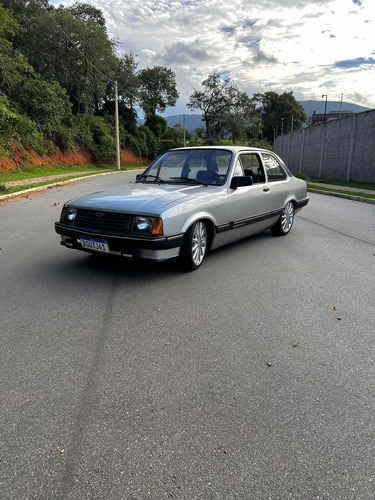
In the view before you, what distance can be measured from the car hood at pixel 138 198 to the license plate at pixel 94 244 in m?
0.37

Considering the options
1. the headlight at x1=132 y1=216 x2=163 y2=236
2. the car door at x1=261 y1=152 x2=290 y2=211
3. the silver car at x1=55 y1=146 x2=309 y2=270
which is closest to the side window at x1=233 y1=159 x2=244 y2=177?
the silver car at x1=55 y1=146 x2=309 y2=270

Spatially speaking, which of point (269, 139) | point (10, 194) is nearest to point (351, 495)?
point (10, 194)

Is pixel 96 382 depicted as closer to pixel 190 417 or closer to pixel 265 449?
pixel 190 417

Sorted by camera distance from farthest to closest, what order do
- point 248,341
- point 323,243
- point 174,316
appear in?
point 323,243
point 174,316
point 248,341

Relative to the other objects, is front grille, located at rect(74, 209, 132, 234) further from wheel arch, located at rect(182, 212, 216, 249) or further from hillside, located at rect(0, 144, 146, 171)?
hillside, located at rect(0, 144, 146, 171)

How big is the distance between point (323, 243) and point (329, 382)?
458 centimetres

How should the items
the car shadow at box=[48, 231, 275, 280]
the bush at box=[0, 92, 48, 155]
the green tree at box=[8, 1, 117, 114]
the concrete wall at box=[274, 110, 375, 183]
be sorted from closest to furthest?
the car shadow at box=[48, 231, 275, 280] < the bush at box=[0, 92, 48, 155] < the concrete wall at box=[274, 110, 375, 183] < the green tree at box=[8, 1, 117, 114]

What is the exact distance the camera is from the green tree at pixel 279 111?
98.5 m

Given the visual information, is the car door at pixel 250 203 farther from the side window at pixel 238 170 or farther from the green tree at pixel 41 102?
the green tree at pixel 41 102

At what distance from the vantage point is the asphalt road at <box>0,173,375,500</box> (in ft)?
6.13

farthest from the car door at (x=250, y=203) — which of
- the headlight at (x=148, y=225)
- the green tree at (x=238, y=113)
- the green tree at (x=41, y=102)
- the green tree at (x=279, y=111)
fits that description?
the green tree at (x=279, y=111)

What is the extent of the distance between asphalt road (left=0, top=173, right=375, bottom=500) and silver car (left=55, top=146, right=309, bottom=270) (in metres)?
0.44

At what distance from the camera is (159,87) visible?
67125mm

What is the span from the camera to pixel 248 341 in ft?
10.6
